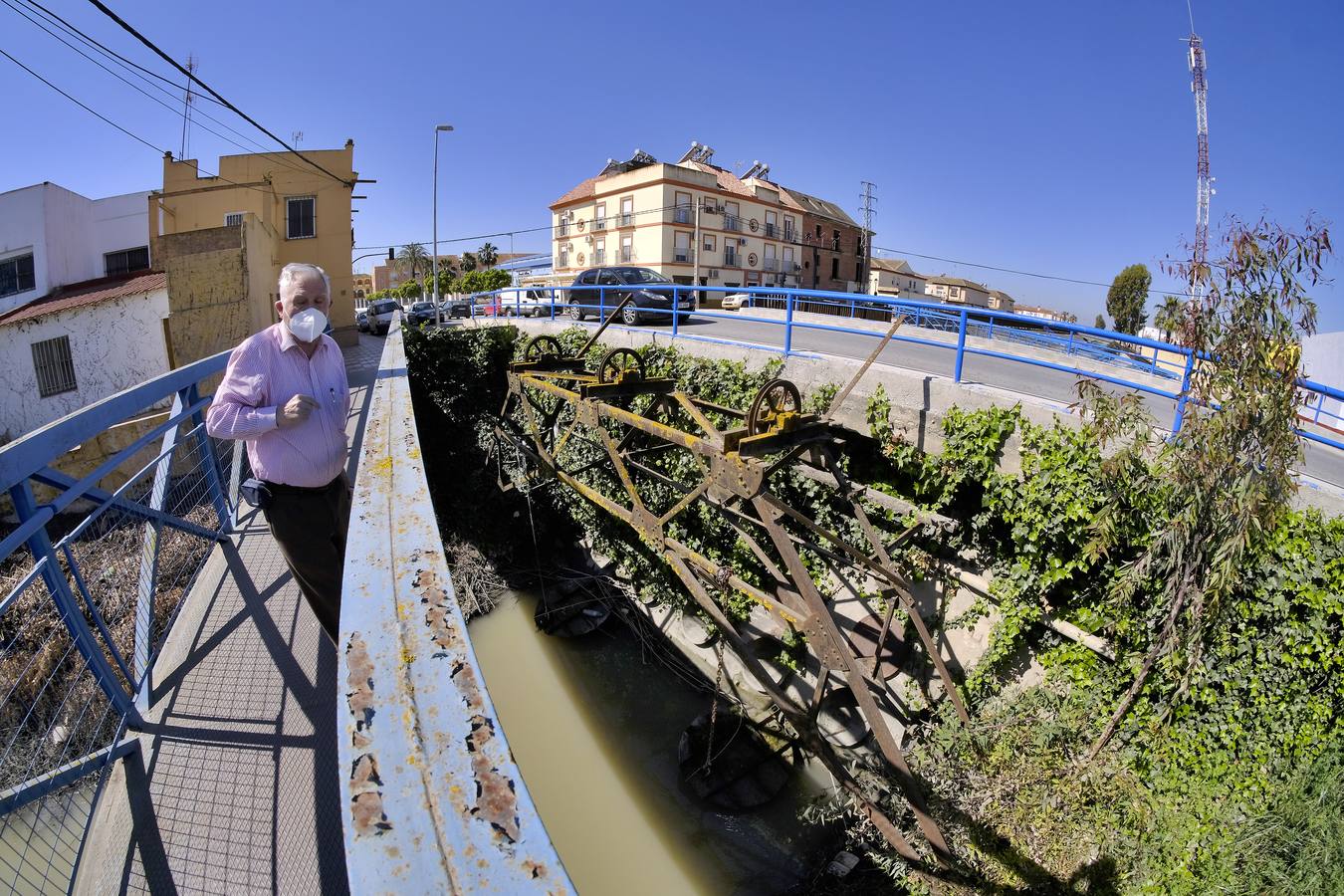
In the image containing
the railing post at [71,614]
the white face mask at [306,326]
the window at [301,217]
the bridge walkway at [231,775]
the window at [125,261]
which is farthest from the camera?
the window at [125,261]

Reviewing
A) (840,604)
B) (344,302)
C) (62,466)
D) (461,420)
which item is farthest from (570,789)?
(344,302)

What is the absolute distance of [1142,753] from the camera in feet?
13.3

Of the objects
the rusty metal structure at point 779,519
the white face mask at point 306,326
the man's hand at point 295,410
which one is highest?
the white face mask at point 306,326

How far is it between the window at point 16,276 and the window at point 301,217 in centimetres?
671

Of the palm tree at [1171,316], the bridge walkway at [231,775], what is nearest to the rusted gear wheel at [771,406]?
the palm tree at [1171,316]

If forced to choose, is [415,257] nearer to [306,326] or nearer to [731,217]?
[731,217]

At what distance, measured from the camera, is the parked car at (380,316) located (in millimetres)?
27406

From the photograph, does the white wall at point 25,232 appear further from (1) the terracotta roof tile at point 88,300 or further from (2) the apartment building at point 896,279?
(2) the apartment building at point 896,279

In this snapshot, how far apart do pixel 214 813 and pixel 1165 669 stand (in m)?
4.80

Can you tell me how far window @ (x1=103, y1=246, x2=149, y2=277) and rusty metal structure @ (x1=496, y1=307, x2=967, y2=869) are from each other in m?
19.1

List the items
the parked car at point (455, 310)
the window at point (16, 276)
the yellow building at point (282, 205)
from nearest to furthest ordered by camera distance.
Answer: the window at point (16, 276), the yellow building at point (282, 205), the parked car at point (455, 310)

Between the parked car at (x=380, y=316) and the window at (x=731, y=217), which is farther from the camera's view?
the window at (x=731, y=217)

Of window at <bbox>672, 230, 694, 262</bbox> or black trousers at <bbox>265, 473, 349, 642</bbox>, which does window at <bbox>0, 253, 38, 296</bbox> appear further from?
window at <bbox>672, 230, 694, 262</bbox>

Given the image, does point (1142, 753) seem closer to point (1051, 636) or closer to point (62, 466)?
point (1051, 636)
